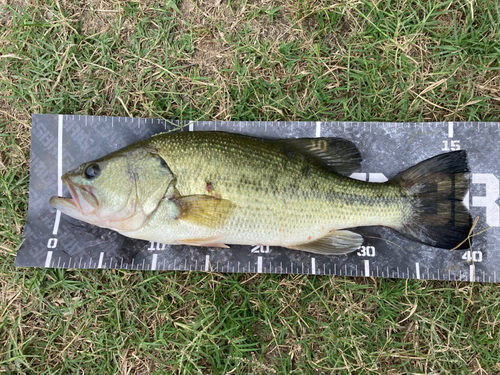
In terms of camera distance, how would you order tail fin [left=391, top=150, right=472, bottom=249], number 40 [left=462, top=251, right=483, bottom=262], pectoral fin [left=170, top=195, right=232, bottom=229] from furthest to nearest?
number 40 [left=462, top=251, right=483, bottom=262], tail fin [left=391, top=150, right=472, bottom=249], pectoral fin [left=170, top=195, right=232, bottom=229]

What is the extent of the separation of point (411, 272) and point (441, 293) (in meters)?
0.36

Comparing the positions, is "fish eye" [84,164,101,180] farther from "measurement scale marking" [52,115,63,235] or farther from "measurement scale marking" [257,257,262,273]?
"measurement scale marking" [257,257,262,273]

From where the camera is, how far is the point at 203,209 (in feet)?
8.36

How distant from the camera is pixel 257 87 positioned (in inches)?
127

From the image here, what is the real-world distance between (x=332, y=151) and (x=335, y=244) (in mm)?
837

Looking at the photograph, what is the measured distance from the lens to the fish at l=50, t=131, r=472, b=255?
257 cm

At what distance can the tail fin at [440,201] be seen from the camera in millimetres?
2742

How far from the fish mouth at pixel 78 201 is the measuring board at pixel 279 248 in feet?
1.92

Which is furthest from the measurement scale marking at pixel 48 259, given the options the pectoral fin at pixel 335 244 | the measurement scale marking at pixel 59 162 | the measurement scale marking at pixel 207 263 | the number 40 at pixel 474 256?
the number 40 at pixel 474 256

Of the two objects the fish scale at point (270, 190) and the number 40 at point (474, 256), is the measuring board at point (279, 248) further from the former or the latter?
the fish scale at point (270, 190)

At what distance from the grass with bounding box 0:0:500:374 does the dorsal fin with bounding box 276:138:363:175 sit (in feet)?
1.48

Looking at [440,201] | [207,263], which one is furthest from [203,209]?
[440,201]

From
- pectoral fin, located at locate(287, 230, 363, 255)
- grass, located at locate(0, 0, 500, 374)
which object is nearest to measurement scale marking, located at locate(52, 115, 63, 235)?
grass, located at locate(0, 0, 500, 374)

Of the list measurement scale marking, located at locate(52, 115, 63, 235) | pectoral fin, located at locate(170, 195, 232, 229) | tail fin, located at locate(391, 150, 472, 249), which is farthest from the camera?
measurement scale marking, located at locate(52, 115, 63, 235)
